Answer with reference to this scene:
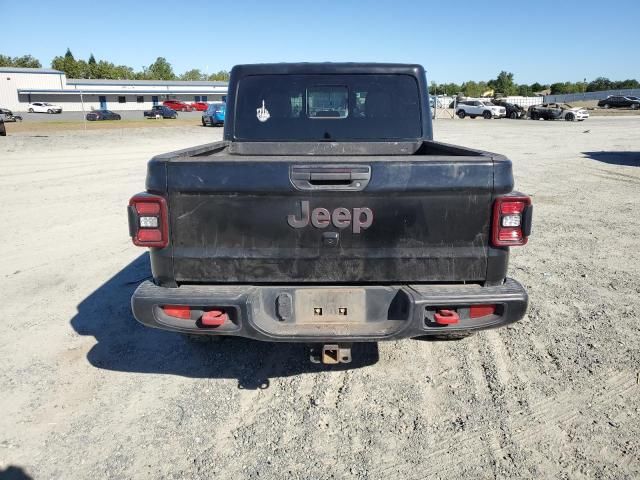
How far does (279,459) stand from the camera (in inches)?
108

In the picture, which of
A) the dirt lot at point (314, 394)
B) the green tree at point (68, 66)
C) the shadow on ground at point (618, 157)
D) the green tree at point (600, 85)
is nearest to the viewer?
the dirt lot at point (314, 394)

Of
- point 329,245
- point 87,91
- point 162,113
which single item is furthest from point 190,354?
point 87,91

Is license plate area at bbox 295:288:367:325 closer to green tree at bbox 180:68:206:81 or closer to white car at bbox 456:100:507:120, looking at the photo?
white car at bbox 456:100:507:120

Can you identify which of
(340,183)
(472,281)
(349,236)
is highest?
(340,183)

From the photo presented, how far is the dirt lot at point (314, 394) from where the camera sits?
2707 mm

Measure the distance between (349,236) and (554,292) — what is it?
3.19m

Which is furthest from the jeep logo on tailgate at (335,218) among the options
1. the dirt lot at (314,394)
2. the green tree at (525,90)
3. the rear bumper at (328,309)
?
the green tree at (525,90)

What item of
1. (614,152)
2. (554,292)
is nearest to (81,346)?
(554,292)

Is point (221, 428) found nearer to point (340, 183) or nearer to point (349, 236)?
point (349, 236)

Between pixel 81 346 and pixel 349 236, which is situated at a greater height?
pixel 349 236

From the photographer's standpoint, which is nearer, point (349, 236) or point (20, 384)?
point (349, 236)

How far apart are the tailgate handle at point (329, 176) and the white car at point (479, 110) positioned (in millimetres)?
47330

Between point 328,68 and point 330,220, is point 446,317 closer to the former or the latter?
point 330,220

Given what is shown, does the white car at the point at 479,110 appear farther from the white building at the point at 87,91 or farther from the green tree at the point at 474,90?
the green tree at the point at 474,90
